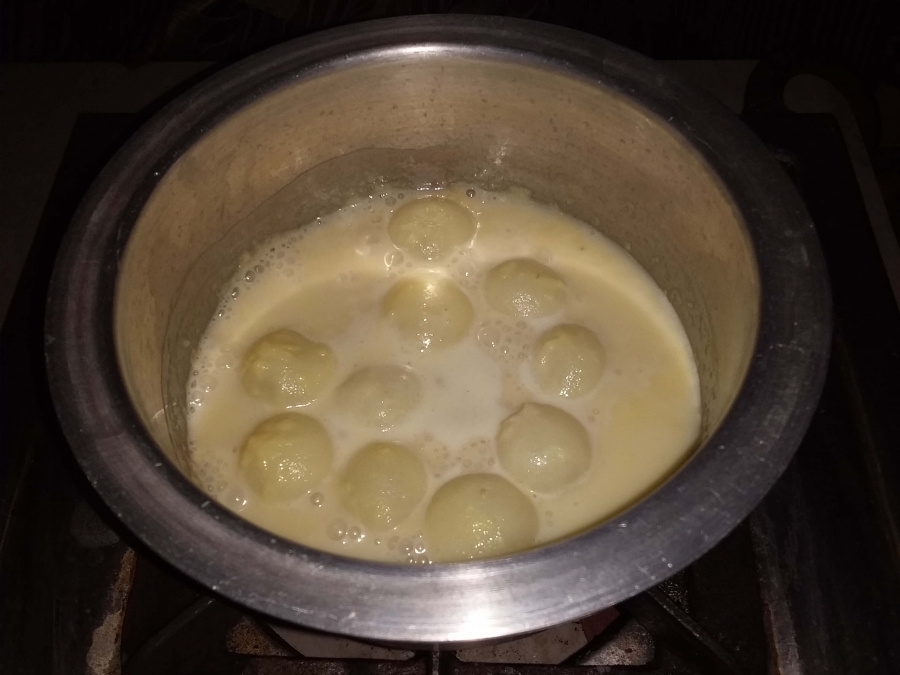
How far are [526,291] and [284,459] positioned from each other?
41 cm

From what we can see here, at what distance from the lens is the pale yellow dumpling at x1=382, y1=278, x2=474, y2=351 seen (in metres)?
1.06

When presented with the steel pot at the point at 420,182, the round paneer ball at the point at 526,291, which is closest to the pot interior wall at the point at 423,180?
the steel pot at the point at 420,182

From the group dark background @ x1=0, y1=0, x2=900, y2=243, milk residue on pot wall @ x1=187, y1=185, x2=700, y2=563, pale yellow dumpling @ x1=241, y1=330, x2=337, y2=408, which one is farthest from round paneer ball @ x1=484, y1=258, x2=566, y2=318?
dark background @ x1=0, y1=0, x2=900, y2=243

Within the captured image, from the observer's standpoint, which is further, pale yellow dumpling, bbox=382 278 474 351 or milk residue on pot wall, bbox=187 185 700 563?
pale yellow dumpling, bbox=382 278 474 351

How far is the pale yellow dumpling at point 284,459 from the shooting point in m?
0.90

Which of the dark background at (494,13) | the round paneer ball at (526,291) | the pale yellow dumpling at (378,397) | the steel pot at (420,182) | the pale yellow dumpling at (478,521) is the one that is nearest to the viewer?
the steel pot at (420,182)

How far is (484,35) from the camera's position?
927 mm

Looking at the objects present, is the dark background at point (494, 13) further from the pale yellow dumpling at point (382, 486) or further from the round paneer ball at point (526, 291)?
the pale yellow dumpling at point (382, 486)

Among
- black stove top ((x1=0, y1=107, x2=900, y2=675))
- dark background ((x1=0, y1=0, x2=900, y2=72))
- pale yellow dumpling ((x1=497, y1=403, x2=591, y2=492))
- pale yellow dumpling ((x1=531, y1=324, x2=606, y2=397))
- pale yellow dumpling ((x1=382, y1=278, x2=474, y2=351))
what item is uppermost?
dark background ((x1=0, y1=0, x2=900, y2=72))

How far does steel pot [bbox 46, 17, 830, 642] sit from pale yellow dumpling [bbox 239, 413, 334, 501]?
8 cm

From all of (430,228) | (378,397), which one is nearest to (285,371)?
(378,397)

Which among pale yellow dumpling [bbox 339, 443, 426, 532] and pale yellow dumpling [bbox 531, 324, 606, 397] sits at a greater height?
pale yellow dumpling [bbox 531, 324, 606, 397]

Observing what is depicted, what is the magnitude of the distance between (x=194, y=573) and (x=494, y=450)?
0.46 m

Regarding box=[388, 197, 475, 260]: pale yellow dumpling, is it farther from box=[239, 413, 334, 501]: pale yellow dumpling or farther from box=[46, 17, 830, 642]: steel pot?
box=[239, 413, 334, 501]: pale yellow dumpling
